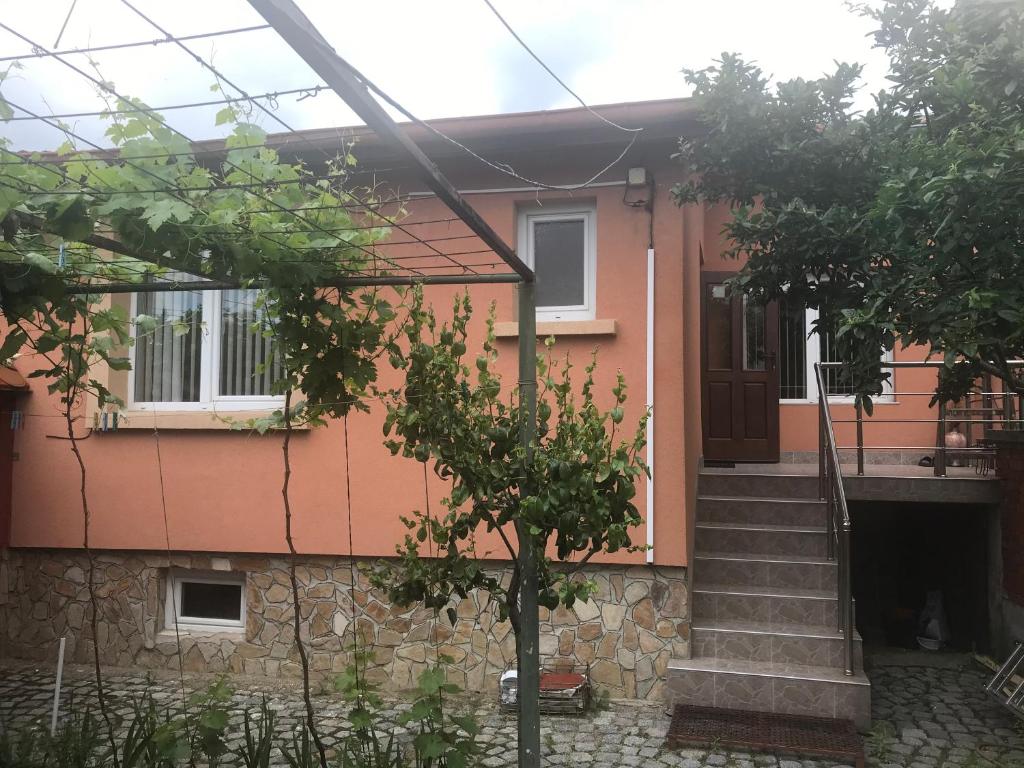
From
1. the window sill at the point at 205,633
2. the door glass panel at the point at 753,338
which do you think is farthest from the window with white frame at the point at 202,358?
the door glass panel at the point at 753,338

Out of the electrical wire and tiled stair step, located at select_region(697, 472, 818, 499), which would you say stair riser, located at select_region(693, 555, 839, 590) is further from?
the electrical wire

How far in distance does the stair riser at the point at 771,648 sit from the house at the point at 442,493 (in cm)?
1

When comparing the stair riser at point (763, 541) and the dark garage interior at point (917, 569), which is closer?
the stair riser at point (763, 541)

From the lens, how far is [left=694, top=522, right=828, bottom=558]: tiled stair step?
20.7 feet

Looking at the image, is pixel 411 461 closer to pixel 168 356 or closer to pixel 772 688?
pixel 168 356

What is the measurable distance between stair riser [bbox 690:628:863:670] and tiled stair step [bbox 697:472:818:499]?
1.71 meters

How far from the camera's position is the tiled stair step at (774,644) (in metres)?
5.36

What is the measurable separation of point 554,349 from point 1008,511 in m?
3.73

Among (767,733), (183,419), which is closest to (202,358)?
(183,419)

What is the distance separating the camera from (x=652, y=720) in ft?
17.2

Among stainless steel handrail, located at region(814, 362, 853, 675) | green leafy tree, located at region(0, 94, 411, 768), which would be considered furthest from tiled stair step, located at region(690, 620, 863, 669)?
green leafy tree, located at region(0, 94, 411, 768)

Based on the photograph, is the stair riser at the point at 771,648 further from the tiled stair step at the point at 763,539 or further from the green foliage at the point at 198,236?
the green foliage at the point at 198,236

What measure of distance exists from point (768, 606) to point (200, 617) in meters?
4.36

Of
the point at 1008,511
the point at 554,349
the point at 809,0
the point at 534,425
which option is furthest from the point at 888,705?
the point at 809,0
